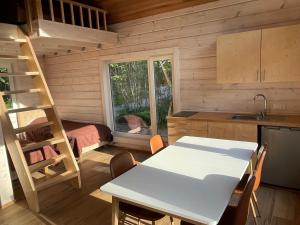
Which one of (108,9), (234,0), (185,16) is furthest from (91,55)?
(234,0)

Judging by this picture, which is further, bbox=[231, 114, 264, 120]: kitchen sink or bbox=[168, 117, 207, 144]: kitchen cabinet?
bbox=[168, 117, 207, 144]: kitchen cabinet

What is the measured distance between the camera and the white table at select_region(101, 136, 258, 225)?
4.34ft

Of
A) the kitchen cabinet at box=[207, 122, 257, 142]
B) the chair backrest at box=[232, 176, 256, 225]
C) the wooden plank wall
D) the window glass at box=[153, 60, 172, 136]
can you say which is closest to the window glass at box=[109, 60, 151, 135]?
the window glass at box=[153, 60, 172, 136]

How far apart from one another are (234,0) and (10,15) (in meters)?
3.29

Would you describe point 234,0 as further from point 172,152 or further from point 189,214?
point 189,214

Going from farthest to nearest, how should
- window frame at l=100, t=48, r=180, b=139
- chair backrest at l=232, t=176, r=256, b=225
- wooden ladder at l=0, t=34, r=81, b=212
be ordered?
window frame at l=100, t=48, r=180, b=139 → wooden ladder at l=0, t=34, r=81, b=212 → chair backrest at l=232, t=176, r=256, b=225

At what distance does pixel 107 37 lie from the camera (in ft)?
14.2

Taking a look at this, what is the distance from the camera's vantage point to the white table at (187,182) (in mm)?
1324

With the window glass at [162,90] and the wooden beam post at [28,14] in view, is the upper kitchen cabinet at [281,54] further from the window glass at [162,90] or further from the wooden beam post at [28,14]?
the wooden beam post at [28,14]

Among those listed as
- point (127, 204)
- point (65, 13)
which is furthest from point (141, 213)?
point (65, 13)

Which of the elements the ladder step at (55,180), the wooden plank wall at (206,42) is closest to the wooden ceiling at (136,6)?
the wooden plank wall at (206,42)

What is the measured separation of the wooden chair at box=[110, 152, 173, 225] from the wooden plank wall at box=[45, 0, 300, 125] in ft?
7.20

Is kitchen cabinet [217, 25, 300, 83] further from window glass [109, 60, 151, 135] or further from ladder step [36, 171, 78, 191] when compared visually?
ladder step [36, 171, 78, 191]

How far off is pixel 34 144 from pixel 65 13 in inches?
98.1
